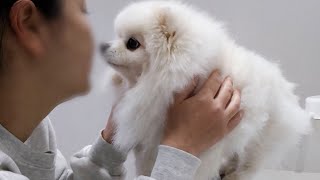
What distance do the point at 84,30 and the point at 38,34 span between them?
8cm

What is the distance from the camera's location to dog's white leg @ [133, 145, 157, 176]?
0.88 metres

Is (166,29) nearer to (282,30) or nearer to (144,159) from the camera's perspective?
(144,159)

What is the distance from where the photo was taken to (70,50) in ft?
2.29

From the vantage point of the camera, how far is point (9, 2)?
24.2 inches

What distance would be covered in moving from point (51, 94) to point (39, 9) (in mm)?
153

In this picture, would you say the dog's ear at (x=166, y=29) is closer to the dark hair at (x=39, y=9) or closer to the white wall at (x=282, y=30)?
the dark hair at (x=39, y=9)

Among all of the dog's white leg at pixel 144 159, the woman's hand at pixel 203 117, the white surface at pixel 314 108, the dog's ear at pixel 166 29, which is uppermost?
the white surface at pixel 314 108

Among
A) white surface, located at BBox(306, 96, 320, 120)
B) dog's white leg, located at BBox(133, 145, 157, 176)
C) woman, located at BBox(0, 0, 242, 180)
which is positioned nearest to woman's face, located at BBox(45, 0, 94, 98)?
woman, located at BBox(0, 0, 242, 180)

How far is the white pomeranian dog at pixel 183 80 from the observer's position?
31.7 inches

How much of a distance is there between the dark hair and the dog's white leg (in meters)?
0.36

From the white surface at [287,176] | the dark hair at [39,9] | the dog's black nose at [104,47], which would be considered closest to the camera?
the dark hair at [39,9]

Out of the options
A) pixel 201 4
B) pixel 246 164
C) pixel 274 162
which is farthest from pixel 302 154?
pixel 201 4

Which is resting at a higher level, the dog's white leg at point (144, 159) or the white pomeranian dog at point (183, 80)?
the white pomeranian dog at point (183, 80)

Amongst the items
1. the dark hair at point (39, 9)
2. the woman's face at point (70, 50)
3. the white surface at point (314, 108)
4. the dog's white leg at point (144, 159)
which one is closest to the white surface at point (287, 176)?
the white surface at point (314, 108)
